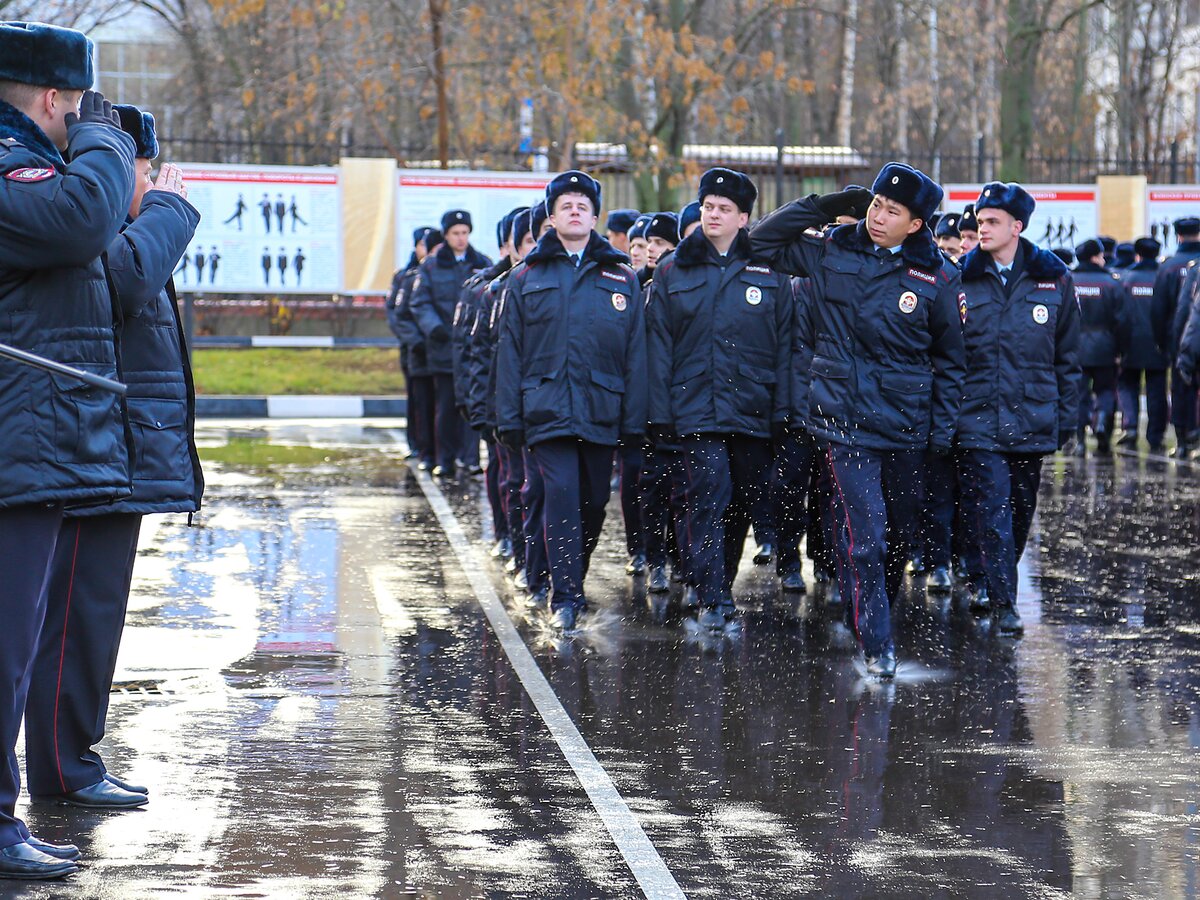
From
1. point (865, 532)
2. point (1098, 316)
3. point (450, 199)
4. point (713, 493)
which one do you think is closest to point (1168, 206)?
point (1098, 316)

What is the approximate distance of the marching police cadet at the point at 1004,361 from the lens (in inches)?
347

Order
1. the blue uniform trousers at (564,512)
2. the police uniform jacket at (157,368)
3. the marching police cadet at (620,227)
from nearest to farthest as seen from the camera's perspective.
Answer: the police uniform jacket at (157,368)
the blue uniform trousers at (564,512)
the marching police cadet at (620,227)

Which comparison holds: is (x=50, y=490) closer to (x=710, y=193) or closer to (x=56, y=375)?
(x=56, y=375)

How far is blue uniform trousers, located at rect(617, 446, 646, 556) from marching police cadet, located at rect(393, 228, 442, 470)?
4766mm

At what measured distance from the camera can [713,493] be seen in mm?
8695

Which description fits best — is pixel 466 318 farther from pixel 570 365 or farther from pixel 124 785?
pixel 124 785

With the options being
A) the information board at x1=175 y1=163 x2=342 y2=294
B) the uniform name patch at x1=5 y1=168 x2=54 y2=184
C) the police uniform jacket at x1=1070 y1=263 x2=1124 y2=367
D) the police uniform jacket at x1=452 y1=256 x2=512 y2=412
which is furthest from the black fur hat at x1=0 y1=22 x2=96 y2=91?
the information board at x1=175 y1=163 x2=342 y2=294

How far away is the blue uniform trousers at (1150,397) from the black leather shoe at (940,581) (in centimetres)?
830

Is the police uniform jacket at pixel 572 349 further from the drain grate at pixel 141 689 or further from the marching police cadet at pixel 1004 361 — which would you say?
the drain grate at pixel 141 689

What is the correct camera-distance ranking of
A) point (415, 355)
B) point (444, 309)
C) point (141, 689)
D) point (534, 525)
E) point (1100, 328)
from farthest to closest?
point (1100, 328) → point (415, 355) → point (444, 309) → point (534, 525) → point (141, 689)

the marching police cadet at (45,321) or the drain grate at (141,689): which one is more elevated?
the marching police cadet at (45,321)

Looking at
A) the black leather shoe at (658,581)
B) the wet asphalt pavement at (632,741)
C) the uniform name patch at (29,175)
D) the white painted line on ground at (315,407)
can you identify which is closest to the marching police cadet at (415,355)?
the wet asphalt pavement at (632,741)

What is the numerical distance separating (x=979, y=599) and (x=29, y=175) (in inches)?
236

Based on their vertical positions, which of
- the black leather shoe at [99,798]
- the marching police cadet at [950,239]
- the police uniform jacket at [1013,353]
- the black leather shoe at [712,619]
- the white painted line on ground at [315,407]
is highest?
the marching police cadet at [950,239]
